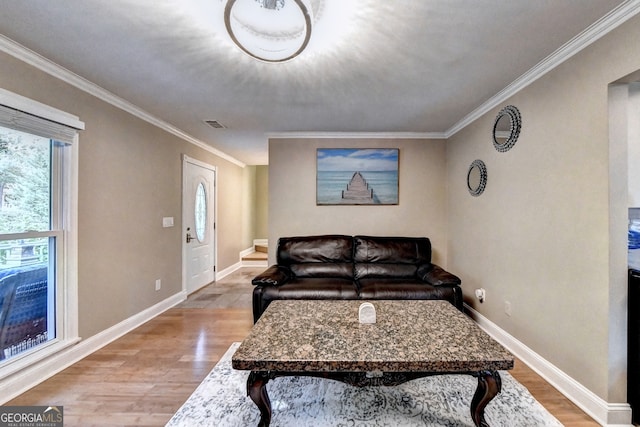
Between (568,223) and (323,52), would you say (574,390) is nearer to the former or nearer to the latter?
(568,223)

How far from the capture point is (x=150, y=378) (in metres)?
2.10

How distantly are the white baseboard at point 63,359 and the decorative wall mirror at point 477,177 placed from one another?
3928 millimetres

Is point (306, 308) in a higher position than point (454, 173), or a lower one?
lower

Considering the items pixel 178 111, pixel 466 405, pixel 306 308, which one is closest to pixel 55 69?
pixel 178 111

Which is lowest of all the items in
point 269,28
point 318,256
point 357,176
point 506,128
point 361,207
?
point 318,256

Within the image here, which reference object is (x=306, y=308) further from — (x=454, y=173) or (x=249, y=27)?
(x=454, y=173)

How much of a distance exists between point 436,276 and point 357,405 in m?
1.55

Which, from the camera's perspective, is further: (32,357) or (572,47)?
(32,357)

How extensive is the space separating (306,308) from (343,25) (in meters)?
Result: 1.87

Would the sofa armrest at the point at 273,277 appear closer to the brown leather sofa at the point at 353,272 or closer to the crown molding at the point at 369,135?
the brown leather sofa at the point at 353,272

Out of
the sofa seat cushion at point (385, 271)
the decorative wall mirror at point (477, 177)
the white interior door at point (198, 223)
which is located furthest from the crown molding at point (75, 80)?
the decorative wall mirror at point (477, 177)

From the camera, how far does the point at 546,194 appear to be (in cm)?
211

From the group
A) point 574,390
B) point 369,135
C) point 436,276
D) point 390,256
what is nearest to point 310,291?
point 390,256

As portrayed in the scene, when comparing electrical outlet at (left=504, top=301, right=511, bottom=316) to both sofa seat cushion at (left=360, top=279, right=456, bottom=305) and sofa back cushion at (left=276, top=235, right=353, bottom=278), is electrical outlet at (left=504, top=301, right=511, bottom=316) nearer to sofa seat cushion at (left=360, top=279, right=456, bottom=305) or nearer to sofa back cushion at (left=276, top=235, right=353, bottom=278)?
sofa seat cushion at (left=360, top=279, right=456, bottom=305)
